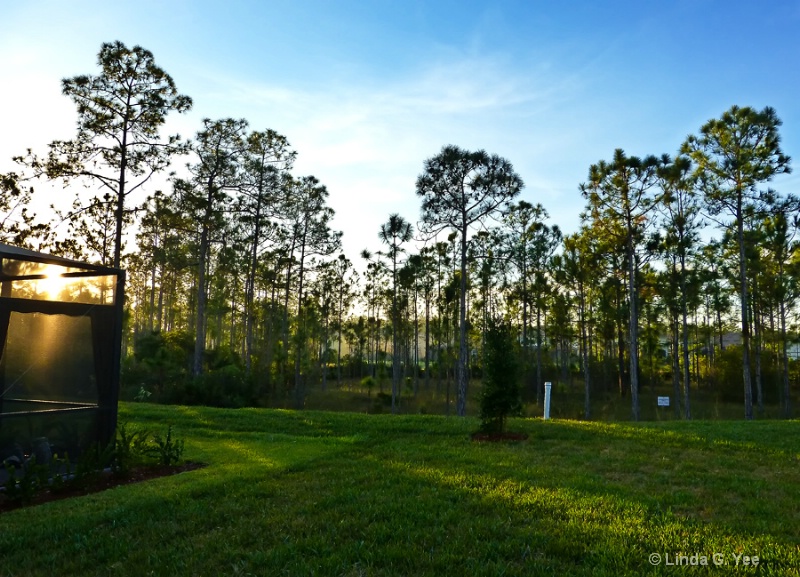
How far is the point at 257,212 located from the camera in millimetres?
26656

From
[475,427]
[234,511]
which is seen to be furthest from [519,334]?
[234,511]

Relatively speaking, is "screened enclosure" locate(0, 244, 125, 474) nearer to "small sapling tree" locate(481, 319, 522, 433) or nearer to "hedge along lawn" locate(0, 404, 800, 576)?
"hedge along lawn" locate(0, 404, 800, 576)

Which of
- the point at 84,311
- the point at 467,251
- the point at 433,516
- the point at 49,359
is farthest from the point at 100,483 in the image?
the point at 467,251

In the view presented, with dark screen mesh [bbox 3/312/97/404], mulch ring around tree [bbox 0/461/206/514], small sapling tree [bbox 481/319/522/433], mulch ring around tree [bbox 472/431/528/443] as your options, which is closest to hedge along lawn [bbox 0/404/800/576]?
mulch ring around tree [bbox 0/461/206/514]

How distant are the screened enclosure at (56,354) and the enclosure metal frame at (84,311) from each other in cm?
1

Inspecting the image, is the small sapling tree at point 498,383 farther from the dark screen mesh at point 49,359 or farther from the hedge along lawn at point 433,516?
the dark screen mesh at point 49,359

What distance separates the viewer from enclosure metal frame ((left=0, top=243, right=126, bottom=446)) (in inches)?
281

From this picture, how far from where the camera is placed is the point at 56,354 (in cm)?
784

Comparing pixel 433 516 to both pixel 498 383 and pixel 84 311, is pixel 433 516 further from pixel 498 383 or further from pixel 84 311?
pixel 498 383

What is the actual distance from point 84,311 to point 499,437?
26.1 feet

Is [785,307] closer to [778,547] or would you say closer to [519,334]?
[519,334]

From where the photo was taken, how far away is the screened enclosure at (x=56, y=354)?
7.12 metres

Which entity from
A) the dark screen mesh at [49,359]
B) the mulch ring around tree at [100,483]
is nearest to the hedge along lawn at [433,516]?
the mulch ring around tree at [100,483]

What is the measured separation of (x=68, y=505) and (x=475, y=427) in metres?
8.38
